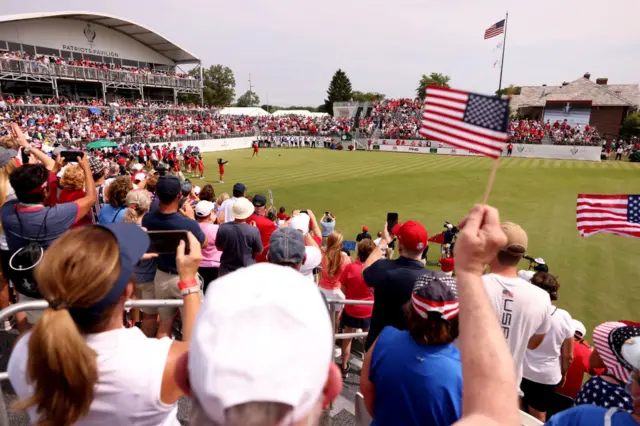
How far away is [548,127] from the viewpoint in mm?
41156

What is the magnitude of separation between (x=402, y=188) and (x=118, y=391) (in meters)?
18.5

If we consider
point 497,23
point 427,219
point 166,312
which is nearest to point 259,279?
point 166,312

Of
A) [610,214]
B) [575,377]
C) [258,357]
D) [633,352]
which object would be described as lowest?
[575,377]

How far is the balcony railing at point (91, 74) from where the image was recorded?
41.0 m

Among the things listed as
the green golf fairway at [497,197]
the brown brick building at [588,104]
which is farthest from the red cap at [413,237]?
the brown brick building at [588,104]

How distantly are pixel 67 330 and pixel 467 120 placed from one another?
3182 millimetres

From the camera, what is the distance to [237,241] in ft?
15.8

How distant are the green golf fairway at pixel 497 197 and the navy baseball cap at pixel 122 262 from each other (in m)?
7.82

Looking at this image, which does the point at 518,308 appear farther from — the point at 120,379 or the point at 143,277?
the point at 143,277

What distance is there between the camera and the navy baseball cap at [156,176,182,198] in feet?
13.8

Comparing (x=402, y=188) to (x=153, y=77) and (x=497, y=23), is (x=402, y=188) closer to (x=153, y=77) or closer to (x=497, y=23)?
(x=497, y=23)

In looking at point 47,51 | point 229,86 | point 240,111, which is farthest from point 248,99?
point 47,51

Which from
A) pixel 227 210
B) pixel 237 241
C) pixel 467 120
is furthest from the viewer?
pixel 227 210

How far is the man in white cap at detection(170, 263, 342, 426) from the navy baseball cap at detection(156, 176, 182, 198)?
3.67 metres
